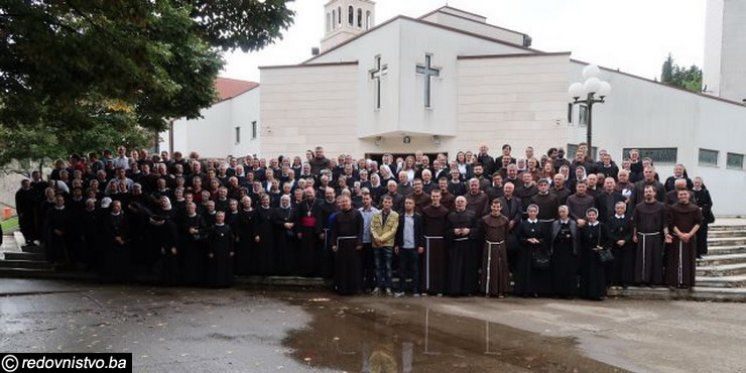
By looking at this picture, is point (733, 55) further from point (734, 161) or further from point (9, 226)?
point (9, 226)

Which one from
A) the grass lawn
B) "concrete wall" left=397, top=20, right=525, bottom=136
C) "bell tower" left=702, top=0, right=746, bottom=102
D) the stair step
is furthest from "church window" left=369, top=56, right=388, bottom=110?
"bell tower" left=702, top=0, right=746, bottom=102

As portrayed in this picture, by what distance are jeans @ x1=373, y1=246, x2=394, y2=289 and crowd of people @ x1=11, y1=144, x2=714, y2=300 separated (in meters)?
0.02

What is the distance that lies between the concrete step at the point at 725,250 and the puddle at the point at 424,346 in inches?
298

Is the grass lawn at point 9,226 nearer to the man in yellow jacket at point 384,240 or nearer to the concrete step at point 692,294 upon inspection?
the man in yellow jacket at point 384,240

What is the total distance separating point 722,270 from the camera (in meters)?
11.8

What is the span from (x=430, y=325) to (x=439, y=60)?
Result: 15.0m

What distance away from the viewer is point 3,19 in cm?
893

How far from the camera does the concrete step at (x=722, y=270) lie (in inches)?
460

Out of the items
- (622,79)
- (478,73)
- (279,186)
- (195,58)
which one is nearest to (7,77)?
(195,58)

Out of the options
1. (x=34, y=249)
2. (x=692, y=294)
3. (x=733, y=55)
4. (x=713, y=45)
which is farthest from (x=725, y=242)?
(x=713, y=45)

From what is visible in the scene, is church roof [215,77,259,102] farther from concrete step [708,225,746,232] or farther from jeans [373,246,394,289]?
jeans [373,246,394,289]

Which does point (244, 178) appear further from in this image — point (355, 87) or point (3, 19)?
point (355, 87)

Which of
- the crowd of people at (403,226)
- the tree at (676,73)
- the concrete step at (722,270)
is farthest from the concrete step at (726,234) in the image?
the tree at (676,73)

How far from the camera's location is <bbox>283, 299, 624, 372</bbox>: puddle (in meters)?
6.32
